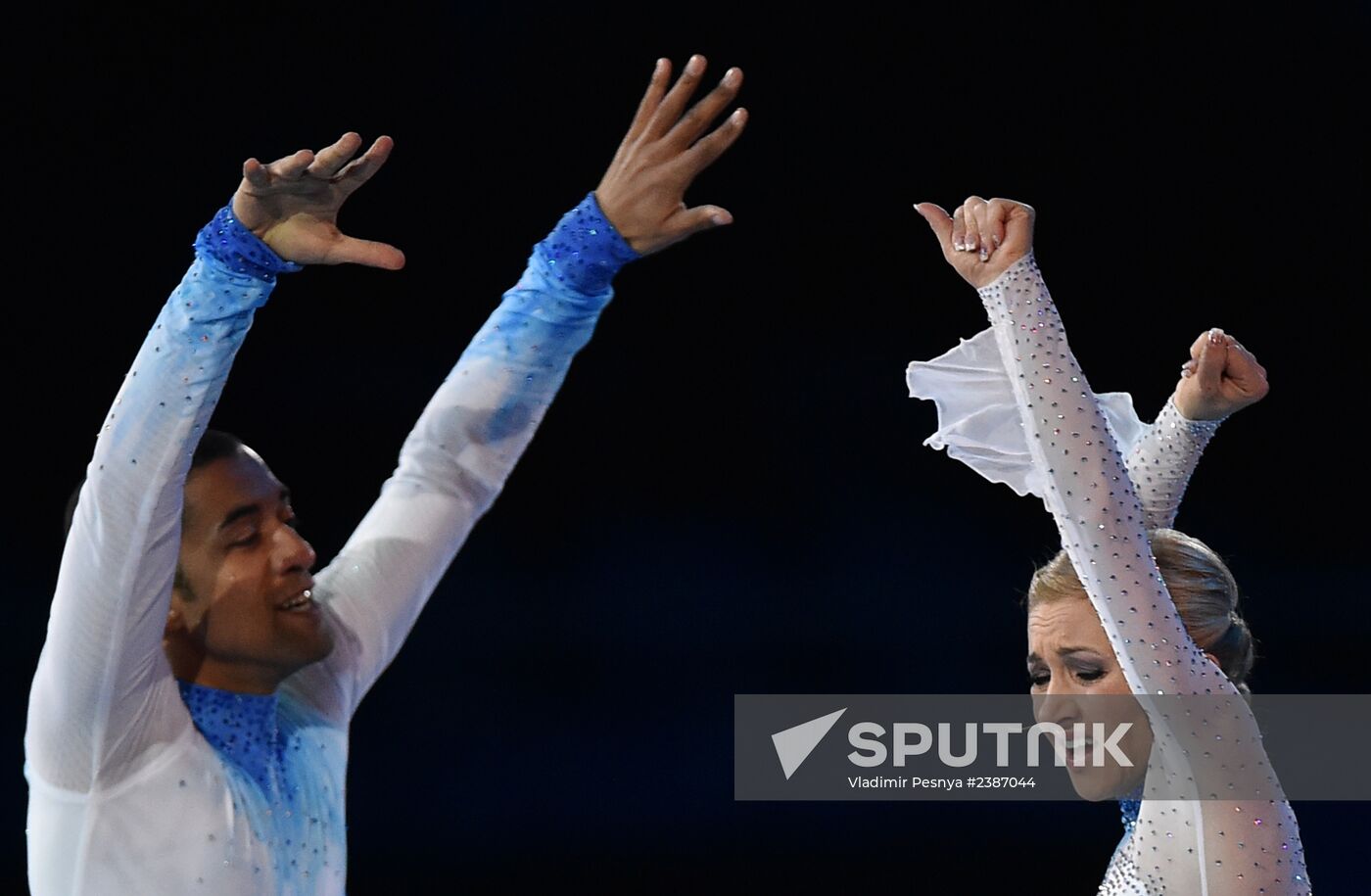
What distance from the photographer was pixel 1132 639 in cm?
156

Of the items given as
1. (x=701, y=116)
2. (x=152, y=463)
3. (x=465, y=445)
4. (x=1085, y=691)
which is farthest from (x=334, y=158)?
(x=1085, y=691)

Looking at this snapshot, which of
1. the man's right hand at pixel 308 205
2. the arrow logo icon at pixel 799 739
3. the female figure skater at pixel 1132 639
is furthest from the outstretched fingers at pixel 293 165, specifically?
the arrow logo icon at pixel 799 739

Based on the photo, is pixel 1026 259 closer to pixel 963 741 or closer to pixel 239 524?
pixel 239 524

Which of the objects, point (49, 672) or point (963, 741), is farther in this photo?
point (963, 741)

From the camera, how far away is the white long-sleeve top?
1.71 meters

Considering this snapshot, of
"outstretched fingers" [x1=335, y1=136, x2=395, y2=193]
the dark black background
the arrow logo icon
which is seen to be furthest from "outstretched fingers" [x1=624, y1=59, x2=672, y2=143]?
the arrow logo icon

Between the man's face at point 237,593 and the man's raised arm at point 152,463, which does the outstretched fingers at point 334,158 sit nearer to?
the man's raised arm at point 152,463

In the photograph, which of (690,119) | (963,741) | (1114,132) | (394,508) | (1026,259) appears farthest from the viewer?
(1114,132)

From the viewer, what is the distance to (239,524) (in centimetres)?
199

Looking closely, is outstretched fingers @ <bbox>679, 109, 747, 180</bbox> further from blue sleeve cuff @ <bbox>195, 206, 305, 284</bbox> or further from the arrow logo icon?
the arrow logo icon

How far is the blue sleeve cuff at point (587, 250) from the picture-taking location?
6.98 ft

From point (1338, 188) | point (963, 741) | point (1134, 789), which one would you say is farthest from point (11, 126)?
point (1338, 188)

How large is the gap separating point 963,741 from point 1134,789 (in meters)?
1.45

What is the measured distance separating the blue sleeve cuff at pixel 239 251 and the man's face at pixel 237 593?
0.36m
